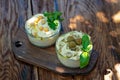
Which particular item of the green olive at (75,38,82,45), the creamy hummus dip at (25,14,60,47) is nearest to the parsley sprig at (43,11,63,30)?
the creamy hummus dip at (25,14,60,47)

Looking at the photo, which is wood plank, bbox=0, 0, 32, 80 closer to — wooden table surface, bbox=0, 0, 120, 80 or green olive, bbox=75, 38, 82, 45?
wooden table surface, bbox=0, 0, 120, 80

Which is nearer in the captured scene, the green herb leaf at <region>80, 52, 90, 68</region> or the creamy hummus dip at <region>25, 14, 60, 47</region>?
the green herb leaf at <region>80, 52, 90, 68</region>

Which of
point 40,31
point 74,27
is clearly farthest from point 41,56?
point 74,27

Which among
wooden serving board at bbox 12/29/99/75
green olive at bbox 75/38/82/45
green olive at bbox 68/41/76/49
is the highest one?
green olive at bbox 75/38/82/45

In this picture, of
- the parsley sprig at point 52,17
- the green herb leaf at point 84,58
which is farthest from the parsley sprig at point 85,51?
the parsley sprig at point 52,17

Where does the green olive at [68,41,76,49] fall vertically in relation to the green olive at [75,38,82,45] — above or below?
below

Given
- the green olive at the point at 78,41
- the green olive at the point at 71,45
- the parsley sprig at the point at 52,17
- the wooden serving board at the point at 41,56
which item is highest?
the parsley sprig at the point at 52,17

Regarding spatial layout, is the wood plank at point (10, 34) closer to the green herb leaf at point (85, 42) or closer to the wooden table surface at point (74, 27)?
the wooden table surface at point (74, 27)
